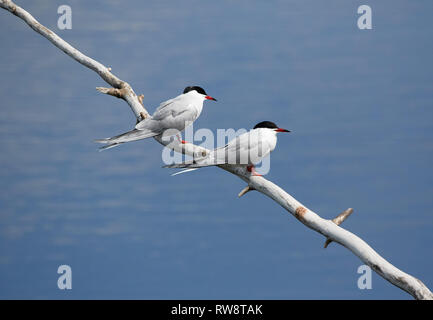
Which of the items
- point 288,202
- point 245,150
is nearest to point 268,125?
point 245,150

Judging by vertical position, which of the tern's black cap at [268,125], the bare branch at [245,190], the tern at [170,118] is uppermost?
the tern at [170,118]

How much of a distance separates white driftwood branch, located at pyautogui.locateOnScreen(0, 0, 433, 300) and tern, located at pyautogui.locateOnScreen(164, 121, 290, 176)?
0.88 feet

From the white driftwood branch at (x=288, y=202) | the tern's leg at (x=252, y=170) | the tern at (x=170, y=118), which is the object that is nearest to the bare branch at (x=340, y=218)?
the white driftwood branch at (x=288, y=202)

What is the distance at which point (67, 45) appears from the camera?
6895mm

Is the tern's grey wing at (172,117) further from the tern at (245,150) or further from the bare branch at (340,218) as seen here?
the bare branch at (340,218)

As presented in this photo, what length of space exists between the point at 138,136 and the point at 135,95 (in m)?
1.03

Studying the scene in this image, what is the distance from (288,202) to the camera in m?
5.33

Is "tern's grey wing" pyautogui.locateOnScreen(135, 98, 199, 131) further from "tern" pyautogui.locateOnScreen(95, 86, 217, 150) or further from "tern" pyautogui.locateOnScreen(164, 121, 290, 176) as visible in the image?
"tern" pyautogui.locateOnScreen(164, 121, 290, 176)

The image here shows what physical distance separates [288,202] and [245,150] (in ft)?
2.03

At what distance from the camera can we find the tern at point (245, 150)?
5336mm

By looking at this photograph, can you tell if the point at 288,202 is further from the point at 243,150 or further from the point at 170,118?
the point at 170,118

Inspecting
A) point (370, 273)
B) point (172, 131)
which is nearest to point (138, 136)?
point (172, 131)

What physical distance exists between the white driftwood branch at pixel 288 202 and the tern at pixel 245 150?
0.88ft
